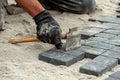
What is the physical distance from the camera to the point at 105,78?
9.14 feet

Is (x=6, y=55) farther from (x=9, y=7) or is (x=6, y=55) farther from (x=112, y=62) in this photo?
(x=9, y=7)

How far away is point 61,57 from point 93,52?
364mm

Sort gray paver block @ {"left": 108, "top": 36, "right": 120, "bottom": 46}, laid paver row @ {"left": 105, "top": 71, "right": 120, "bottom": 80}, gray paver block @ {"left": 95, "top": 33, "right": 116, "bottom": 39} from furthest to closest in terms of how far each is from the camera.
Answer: gray paver block @ {"left": 95, "top": 33, "right": 116, "bottom": 39} < gray paver block @ {"left": 108, "top": 36, "right": 120, "bottom": 46} < laid paver row @ {"left": 105, "top": 71, "right": 120, "bottom": 80}

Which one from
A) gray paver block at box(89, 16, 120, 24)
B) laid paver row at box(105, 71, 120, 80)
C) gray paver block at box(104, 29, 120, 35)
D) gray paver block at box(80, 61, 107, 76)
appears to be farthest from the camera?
gray paver block at box(89, 16, 120, 24)

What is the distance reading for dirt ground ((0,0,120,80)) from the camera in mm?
2793

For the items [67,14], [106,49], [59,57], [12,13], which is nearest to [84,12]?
[67,14]

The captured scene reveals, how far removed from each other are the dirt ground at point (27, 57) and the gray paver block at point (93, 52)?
0.25ft

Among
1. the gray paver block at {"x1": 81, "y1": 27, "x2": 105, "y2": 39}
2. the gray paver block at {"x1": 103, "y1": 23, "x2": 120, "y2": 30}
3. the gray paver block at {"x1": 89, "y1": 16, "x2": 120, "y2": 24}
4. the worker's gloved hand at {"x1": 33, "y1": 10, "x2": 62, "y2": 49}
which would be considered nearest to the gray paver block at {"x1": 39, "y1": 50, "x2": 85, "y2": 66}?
the worker's gloved hand at {"x1": 33, "y1": 10, "x2": 62, "y2": 49}

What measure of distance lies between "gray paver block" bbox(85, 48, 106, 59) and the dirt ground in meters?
0.08

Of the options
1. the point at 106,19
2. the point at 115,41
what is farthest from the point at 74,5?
the point at 115,41

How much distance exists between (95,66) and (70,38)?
0.49 m

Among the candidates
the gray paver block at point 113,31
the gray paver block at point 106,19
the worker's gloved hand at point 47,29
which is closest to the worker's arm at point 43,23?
the worker's gloved hand at point 47,29

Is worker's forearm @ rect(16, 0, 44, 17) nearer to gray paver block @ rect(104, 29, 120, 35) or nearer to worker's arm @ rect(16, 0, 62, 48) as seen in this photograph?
worker's arm @ rect(16, 0, 62, 48)

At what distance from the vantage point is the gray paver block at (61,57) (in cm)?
308
